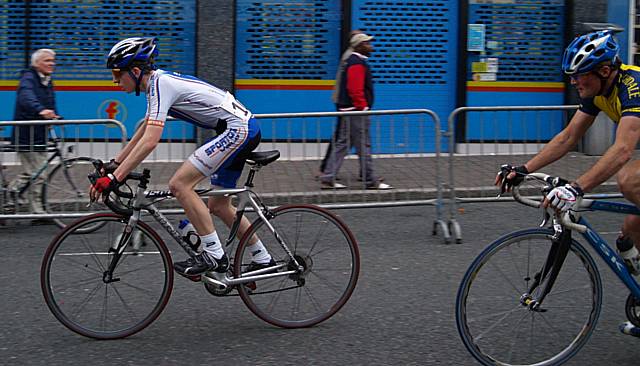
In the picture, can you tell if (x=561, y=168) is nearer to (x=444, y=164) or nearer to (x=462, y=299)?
(x=444, y=164)

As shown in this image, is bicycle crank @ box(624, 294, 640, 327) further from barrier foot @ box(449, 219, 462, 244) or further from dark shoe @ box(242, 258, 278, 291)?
barrier foot @ box(449, 219, 462, 244)

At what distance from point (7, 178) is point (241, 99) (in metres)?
5.18

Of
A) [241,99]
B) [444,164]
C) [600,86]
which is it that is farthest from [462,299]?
[241,99]

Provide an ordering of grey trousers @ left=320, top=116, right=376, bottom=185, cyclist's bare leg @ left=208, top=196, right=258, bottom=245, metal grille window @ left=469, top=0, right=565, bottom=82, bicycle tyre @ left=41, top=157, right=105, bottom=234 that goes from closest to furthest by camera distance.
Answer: cyclist's bare leg @ left=208, top=196, right=258, bottom=245
bicycle tyre @ left=41, top=157, right=105, bottom=234
grey trousers @ left=320, top=116, right=376, bottom=185
metal grille window @ left=469, top=0, right=565, bottom=82

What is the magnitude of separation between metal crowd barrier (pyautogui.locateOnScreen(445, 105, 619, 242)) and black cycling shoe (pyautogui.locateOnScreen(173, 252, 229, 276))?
3.35 meters

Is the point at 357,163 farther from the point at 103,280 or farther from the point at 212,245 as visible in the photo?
the point at 103,280

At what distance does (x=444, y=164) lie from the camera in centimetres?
852

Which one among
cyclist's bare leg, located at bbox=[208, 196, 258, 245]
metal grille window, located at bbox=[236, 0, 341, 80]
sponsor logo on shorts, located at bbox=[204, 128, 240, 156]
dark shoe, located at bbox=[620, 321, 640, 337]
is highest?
metal grille window, located at bbox=[236, 0, 341, 80]

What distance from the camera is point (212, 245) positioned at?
219 inches

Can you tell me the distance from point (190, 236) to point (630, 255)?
2.58 m

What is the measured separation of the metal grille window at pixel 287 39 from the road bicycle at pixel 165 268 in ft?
25.2

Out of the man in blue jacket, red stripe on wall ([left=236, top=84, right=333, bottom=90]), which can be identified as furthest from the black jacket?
red stripe on wall ([left=236, top=84, right=333, bottom=90])

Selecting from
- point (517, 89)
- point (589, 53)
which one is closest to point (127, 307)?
point (589, 53)

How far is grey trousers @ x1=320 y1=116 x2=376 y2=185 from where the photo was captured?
8664 mm
